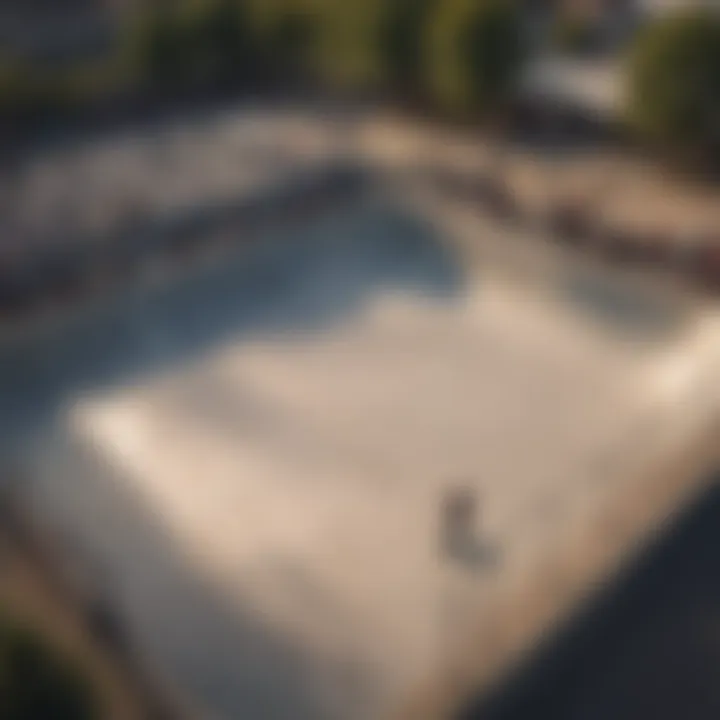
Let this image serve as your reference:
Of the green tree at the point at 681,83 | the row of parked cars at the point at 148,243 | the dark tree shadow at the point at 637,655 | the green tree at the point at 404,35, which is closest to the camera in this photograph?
the dark tree shadow at the point at 637,655

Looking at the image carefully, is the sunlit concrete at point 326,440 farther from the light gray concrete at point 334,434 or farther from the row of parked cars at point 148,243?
the row of parked cars at point 148,243

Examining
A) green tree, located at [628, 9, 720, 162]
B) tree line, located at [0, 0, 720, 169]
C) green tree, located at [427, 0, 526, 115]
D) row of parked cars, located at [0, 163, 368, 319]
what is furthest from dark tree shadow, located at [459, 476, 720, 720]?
green tree, located at [427, 0, 526, 115]

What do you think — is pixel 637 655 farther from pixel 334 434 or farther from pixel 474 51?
pixel 474 51

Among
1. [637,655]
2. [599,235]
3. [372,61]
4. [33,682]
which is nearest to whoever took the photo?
[33,682]

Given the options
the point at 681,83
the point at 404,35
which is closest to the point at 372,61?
the point at 404,35

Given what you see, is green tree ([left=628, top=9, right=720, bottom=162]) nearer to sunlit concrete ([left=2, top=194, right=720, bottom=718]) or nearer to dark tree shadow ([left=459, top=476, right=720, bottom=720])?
sunlit concrete ([left=2, top=194, right=720, bottom=718])

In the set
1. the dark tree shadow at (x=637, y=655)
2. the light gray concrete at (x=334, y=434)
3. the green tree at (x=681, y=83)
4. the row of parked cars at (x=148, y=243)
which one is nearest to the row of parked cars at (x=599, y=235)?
the light gray concrete at (x=334, y=434)
